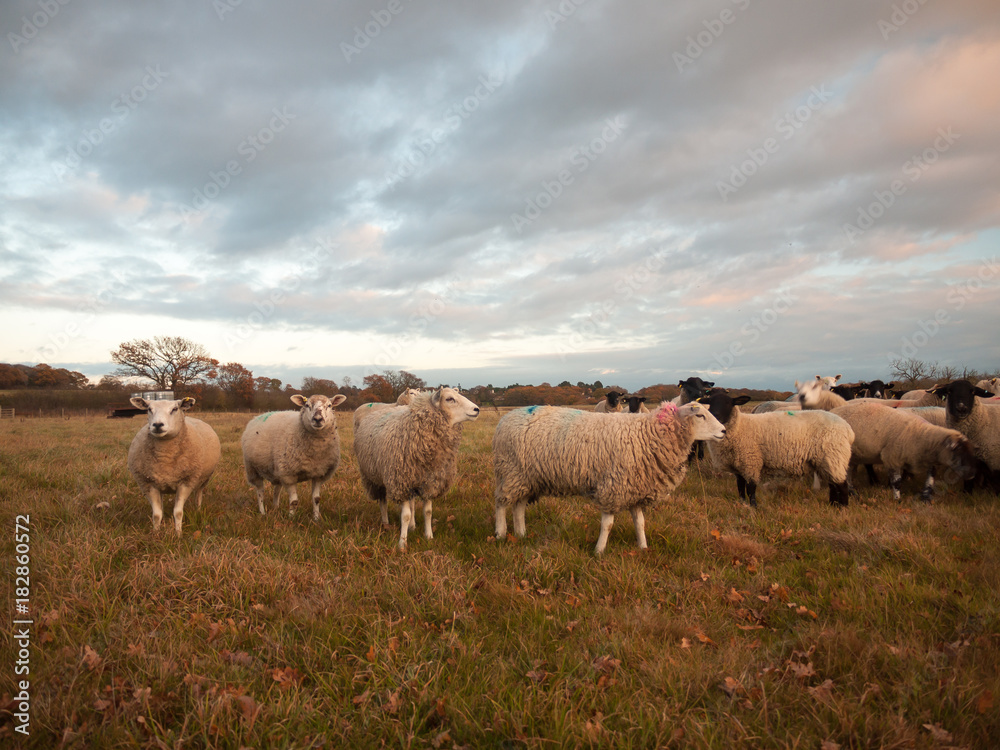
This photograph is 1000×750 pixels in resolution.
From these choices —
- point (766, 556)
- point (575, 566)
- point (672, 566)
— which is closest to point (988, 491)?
point (766, 556)

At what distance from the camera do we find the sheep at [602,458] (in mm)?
6074

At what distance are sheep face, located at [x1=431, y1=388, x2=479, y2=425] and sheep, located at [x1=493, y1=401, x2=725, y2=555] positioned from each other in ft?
2.21

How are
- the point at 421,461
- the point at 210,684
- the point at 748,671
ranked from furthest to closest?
the point at 421,461, the point at 748,671, the point at 210,684

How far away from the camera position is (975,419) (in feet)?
27.7

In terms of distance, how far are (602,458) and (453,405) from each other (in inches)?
87.4

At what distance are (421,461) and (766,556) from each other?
442 centimetres

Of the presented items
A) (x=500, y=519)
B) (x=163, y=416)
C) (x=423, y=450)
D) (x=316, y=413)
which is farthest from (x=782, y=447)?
(x=163, y=416)

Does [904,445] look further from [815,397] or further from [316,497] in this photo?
[316,497]

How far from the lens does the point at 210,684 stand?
3.08 meters

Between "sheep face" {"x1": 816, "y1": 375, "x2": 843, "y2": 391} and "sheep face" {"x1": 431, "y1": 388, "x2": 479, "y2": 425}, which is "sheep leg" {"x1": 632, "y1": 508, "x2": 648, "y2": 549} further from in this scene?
"sheep face" {"x1": 816, "y1": 375, "x2": 843, "y2": 391}

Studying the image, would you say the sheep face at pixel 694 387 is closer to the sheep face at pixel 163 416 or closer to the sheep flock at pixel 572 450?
the sheep flock at pixel 572 450

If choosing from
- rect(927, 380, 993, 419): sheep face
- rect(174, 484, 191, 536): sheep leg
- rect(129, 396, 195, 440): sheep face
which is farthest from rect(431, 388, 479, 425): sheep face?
rect(927, 380, 993, 419): sheep face

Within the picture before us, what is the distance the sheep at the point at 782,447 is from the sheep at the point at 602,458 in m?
2.19

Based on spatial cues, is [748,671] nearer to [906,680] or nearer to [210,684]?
[906,680]
